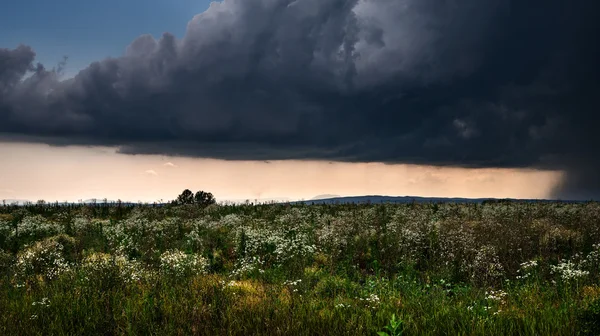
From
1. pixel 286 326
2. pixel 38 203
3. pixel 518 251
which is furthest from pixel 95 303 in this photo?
pixel 38 203

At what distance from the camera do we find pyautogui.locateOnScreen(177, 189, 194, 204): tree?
37728 millimetres

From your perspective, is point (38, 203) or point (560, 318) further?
point (38, 203)

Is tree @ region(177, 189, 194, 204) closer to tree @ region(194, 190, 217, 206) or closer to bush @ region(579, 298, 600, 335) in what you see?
tree @ region(194, 190, 217, 206)

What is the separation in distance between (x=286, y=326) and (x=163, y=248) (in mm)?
9537

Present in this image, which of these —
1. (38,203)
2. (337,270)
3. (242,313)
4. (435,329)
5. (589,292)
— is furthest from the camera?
(38,203)

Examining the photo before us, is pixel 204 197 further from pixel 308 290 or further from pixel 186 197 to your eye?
pixel 308 290

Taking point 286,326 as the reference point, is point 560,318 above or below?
above

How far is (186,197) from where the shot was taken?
38.3 metres

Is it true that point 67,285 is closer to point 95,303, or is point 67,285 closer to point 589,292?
point 95,303

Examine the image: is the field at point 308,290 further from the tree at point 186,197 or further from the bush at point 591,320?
the tree at point 186,197

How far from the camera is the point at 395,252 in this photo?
1338 cm

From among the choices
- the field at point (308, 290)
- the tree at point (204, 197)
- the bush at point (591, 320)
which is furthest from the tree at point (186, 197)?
the bush at point (591, 320)

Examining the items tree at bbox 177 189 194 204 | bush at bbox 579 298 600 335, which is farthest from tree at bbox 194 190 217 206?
bush at bbox 579 298 600 335

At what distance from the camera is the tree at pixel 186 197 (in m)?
37.7
